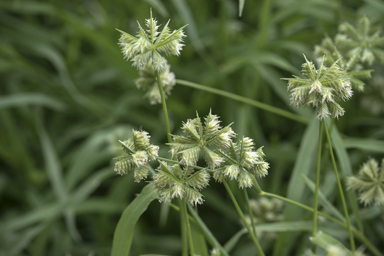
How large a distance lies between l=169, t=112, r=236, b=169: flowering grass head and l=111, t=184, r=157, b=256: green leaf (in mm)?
141

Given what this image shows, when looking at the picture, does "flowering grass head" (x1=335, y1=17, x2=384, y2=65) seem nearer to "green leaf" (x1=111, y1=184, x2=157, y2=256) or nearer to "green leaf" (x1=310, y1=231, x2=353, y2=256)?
"green leaf" (x1=310, y1=231, x2=353, y2=256)

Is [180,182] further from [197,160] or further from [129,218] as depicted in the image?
[129,218]

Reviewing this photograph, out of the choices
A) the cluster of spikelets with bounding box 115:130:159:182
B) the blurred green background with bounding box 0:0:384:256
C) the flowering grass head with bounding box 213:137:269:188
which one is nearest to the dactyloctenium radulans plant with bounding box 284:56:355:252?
the flowering grass head with bounding box 213:137:269:188

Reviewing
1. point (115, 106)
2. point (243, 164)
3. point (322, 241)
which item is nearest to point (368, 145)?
point (322, 241)

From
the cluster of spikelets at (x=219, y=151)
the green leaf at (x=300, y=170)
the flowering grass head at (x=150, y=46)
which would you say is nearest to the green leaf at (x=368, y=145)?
the green leaf at (x=300, y=170)

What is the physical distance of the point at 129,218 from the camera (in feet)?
2.49

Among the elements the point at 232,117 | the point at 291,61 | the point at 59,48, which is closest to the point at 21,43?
the point at 59,48

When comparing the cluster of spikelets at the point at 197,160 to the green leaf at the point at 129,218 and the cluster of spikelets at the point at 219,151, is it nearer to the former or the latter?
the cluster of spikelets at the point at 219,151

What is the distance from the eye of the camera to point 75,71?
2.05 m

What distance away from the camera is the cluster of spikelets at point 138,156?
638 millimetres

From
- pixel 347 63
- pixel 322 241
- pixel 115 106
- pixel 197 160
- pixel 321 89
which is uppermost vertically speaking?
pixel 115 106

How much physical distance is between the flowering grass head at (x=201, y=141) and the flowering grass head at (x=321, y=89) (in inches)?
5.0

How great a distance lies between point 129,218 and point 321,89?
1.42 ft

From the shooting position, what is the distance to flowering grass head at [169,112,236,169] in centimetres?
62
